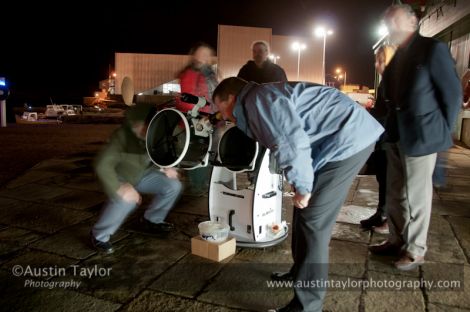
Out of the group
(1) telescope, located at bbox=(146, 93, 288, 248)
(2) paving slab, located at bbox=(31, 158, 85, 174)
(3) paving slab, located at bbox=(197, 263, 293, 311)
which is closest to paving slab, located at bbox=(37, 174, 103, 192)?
(2) paving slab, located at bbox=(31, 158, 85, 174)

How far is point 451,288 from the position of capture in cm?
309

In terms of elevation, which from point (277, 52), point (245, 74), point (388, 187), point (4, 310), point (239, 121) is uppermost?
point (277, 52)

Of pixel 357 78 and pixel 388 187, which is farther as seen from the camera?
pixel 357 78

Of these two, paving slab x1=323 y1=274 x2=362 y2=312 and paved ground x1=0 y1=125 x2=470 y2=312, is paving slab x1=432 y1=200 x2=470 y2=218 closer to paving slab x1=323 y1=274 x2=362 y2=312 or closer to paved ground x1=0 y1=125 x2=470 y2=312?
paved ground x1=0 y1=125 x2=470 y2=312

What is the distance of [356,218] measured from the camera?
4.84 metres

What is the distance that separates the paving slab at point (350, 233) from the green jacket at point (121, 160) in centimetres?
212

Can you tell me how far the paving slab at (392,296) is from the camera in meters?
2.83

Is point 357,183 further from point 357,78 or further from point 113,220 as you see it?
point 357,78

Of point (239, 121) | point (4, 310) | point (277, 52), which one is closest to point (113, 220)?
point (4, 310)

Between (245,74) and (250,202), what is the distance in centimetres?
279

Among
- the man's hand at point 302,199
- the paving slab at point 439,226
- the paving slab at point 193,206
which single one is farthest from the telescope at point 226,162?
the paving slab at point 439,226

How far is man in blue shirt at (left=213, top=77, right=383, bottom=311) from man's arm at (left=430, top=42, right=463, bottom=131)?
839 mm

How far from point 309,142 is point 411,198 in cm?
150

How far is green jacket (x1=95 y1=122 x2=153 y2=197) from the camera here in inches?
142
